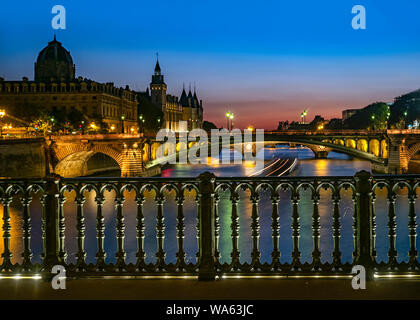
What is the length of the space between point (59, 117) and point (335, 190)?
228 ft

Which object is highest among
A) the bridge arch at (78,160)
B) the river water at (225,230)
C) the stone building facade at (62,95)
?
the stone building facade at (62,95)

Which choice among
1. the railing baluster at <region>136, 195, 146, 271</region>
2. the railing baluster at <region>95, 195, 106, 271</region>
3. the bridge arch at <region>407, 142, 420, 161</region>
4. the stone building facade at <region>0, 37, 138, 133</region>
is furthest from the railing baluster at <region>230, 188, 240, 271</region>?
the stone building facade at <region>0, 37, 138, 133</region>

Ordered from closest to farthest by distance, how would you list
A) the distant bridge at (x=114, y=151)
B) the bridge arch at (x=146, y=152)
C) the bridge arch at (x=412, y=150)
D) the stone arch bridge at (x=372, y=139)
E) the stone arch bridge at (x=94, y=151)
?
the distant bridge at (x=114, y=151) < the stone arch bridge at (x=94, y=151) < the stone arch bridge at (x=372, y=139) < the bridge arch at (x=412, y=150) < the bridge arch at (x=146, y=152)

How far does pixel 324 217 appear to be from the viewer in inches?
1077

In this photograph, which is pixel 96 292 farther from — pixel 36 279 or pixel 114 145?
pixel 114 145

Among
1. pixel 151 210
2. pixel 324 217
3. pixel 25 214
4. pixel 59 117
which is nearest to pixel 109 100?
pixel 59 117

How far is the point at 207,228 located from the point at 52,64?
94873mm

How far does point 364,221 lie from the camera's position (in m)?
5.63

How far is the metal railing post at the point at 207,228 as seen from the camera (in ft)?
18.4

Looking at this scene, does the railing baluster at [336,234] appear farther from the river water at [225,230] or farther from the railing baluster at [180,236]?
the river water at [225,230]

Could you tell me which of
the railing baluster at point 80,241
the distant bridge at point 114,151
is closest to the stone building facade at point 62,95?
the distant bridge at point 114,151

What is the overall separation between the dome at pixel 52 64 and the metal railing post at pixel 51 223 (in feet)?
299

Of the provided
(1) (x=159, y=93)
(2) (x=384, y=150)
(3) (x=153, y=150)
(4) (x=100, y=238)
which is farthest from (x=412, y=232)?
(1) (x=159, y=93)
